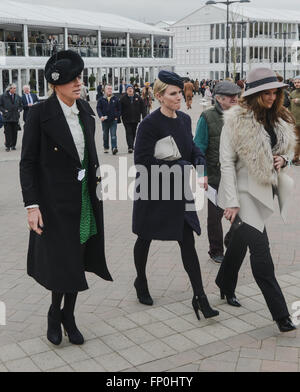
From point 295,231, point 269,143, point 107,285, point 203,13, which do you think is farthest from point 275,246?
point 203,13

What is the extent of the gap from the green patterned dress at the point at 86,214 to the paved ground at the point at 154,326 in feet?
2.52

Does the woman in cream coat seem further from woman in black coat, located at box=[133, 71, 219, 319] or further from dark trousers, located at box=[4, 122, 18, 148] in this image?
dark trousers, located at box=[4, 122, 18, 148]

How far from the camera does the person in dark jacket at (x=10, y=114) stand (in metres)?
15.6

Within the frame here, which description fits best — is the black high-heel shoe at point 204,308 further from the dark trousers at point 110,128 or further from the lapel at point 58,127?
the dark trousers at point 110,128

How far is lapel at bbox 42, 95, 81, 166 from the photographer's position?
376cm

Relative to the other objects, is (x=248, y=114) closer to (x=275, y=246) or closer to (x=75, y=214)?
(x=75, y=214)

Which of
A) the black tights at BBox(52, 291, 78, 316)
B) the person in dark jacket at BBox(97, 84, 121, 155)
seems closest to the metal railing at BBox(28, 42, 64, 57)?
Result: the person in dark jacket at BBox(97, 84, 121, 155)

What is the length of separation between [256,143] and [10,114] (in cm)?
1262

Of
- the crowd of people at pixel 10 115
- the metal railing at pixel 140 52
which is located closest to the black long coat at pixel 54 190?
the crowd of people at pixel 10 115

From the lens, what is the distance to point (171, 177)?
4.49 metres

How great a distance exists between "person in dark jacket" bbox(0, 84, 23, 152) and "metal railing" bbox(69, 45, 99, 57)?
1087 inches

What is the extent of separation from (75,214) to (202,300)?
1256 mm

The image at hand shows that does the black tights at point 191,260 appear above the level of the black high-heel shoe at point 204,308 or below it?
above

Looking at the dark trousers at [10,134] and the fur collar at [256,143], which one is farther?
the dark trousers at [10,134]
